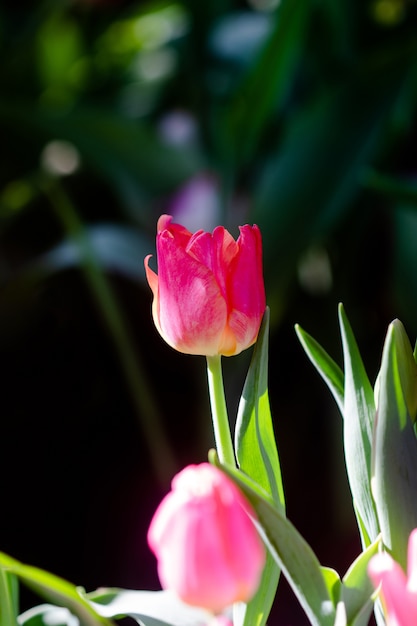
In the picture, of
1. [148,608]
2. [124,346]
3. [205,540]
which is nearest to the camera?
[205,540]

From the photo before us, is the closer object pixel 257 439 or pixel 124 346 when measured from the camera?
pixel 257 439

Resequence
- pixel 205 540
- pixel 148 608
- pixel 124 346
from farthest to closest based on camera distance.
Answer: pixel 124 346 < pixel 148 608 < pixel 205 540

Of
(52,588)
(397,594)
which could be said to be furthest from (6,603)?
(397,594)

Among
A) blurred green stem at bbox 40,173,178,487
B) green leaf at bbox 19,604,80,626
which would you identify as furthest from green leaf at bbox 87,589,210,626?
blurred green stem at bbox 40,173,178,487

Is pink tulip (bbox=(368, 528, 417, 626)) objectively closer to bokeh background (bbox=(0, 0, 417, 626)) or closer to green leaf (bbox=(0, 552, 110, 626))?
green leaf (bbox=(0, 552, 110, 626))

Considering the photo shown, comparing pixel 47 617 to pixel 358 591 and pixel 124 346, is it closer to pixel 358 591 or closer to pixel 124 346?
pixel 358 591

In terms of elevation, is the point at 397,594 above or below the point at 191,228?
below

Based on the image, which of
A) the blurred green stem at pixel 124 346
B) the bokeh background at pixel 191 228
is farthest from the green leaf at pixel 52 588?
the blurred green stem at pixel 124 346
